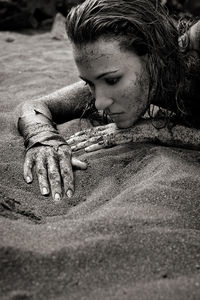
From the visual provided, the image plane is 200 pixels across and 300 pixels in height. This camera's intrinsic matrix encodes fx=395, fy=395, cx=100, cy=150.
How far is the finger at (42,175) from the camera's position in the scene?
2.10 metres

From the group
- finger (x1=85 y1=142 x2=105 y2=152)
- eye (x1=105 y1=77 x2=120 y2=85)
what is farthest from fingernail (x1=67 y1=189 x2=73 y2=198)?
eye (x1=105 y1=77 x2=120 y2=85)

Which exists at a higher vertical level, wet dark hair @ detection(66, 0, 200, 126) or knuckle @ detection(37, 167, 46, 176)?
wet dark hair @ detection(66, 0, 200, 126)

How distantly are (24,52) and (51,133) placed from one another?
3.37 metres

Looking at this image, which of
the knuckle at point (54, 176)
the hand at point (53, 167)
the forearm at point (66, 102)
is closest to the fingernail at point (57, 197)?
the hand at point (53, 167)

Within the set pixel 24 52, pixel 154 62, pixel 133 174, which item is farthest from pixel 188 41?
pixel 24 52

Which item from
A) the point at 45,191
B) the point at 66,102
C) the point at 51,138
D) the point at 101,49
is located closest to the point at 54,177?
the point at 45,191

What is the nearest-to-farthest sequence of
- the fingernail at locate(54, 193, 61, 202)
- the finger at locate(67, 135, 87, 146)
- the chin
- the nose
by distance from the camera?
the fingernail at locate(54, 193, 61, 202), the nose, the chin, the finger at locate(67, 135, 87, 146)

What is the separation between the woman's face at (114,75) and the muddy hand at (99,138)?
0.26m

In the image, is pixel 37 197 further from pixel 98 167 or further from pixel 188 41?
pixel 188 41

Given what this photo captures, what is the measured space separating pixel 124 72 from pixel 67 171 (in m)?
0.64

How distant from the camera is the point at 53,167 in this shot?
2.25 m

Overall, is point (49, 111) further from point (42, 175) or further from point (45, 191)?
point (45, 191)

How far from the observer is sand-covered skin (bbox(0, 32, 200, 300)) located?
130 cm

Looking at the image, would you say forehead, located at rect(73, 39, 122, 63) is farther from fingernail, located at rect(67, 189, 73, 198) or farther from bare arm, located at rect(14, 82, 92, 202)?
fingernail, located at rect(67, 189, 73, 198)
